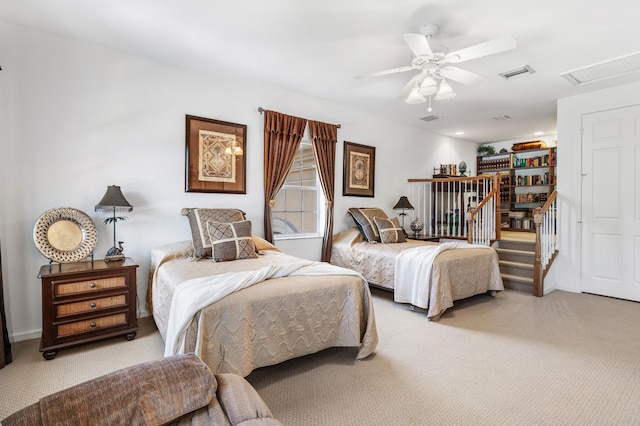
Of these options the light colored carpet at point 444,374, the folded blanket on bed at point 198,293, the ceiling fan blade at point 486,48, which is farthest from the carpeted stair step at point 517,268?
the folded blanket on bed at point 198,293

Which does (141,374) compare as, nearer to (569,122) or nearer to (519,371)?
(519,371)

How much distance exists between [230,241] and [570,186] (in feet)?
A: 15.1

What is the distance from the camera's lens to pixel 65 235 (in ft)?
9.05

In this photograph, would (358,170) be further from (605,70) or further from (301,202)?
(605,70)

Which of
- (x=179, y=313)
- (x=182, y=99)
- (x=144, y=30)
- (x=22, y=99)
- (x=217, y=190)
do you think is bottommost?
(x=179, y=313)

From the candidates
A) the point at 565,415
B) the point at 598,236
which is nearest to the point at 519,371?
the point at 565,415

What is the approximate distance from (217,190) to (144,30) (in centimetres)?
166

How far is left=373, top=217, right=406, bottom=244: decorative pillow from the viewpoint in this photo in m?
4.51

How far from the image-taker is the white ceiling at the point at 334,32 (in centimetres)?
243

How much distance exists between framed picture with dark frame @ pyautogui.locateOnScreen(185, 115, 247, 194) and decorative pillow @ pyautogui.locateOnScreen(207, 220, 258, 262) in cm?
73

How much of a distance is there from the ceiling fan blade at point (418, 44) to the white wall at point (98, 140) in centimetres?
218

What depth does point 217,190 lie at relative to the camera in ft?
12.4

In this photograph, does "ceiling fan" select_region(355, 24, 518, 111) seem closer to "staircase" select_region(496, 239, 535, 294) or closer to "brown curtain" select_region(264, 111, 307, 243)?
"brown curtain" select_region(264, 111, 307, 243)

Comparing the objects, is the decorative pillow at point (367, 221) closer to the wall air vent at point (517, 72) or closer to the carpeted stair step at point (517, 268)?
the carpeted stair step at point (517, 268)
